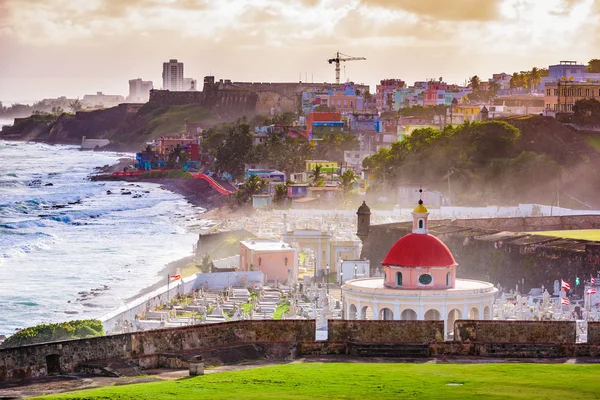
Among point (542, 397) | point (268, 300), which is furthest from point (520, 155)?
point (542, 397)

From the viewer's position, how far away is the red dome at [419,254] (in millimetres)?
37500

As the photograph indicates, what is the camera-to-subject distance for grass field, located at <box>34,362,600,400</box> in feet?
69.2

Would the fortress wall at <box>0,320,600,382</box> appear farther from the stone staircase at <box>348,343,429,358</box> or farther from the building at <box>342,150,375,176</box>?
the building at <box>342,150,375,176</box>

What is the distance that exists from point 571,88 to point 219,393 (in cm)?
10802

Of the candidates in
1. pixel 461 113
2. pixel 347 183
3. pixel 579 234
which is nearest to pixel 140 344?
pixel 579 234

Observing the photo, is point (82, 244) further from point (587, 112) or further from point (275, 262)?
point (587, 112)

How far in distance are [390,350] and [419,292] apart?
9198 millimetres

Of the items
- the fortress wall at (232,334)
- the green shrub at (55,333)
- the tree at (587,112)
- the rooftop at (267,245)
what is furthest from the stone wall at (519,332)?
the tree at (587,112)

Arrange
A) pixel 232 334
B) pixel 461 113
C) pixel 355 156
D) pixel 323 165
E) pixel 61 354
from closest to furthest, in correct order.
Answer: pixel 61 354
pixel 232 334
pixel 323 165
pixel 355 156
pixel 461 113

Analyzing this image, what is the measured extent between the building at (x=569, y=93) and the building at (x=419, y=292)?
87388 millimetres

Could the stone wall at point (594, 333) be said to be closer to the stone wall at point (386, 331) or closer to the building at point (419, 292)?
the stone wall at point (386, 331)

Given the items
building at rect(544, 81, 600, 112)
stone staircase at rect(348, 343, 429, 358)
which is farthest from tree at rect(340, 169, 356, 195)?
stone staircase at rect(348, 343, 429, 358)

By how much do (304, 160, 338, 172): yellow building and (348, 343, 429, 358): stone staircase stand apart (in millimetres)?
97535

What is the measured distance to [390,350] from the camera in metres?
27.3
